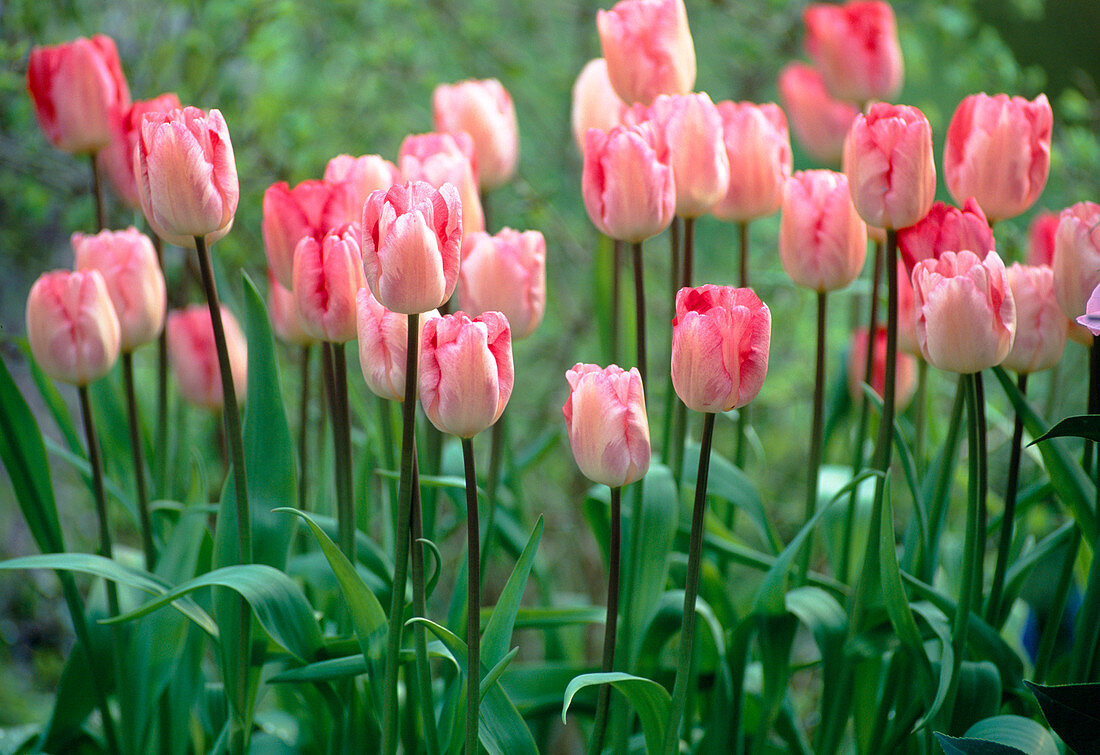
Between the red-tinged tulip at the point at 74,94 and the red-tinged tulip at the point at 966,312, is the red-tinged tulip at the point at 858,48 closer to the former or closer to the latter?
the red-tinged tulip at the point at 966,312

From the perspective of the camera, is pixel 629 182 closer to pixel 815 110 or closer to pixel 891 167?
pixel 891 167

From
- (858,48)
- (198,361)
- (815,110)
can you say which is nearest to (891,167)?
(858,48)

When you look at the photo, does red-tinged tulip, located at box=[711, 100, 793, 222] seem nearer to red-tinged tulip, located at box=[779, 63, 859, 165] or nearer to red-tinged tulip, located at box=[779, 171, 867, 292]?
red-tinged tulip, located at box=[779, 171, 867, 292]

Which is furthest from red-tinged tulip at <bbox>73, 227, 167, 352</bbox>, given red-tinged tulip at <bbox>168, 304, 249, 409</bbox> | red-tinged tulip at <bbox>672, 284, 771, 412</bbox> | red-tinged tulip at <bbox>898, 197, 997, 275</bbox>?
red-tinged tulip at <bbox>898, 197, 997, 275</bbox>

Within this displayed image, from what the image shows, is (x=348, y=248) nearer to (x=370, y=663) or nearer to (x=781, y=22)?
(x=370, y=663)

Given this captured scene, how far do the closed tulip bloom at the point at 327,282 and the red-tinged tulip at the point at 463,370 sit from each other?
98 mm

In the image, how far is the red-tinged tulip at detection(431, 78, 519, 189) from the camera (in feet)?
2.76

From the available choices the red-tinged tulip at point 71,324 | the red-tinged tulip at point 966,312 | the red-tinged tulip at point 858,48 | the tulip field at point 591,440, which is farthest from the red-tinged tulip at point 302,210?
the red-tinged tulip at point 858,48

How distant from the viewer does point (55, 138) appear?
0.84 meters

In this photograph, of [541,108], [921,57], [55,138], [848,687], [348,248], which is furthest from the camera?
[541,108]

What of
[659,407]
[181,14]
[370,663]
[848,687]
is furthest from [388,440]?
[659,407]

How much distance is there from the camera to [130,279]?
2.39 ft

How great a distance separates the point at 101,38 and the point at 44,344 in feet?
1.09

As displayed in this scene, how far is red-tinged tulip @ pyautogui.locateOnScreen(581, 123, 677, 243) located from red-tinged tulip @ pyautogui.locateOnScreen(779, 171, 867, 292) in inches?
4.0
